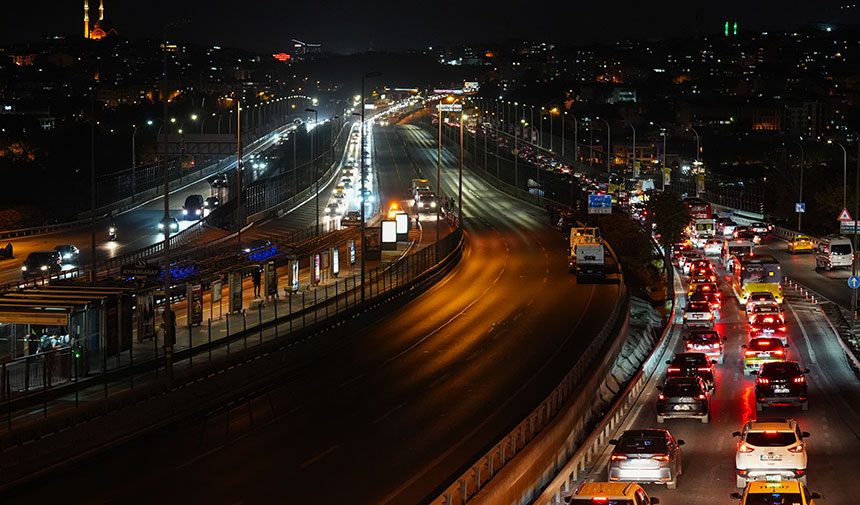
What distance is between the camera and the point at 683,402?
3086cm

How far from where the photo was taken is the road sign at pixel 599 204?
8306cm

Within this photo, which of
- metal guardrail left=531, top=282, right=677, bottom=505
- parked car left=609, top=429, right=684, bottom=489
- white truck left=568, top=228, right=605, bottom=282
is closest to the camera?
metal guardrail left=531, top=282, right=677, bottom=505

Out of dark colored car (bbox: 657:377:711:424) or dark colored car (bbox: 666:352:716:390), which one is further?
dark colored car (bbox: 666:352:716:390)

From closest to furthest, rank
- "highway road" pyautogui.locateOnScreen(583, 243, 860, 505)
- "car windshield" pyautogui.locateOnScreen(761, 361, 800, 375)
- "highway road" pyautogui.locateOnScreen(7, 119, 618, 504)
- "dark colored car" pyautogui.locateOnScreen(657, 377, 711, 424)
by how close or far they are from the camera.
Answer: "highway road" pyautogui.locateOnScreen(7, 119, 618, 504)
"highway road" pyautogui.locateOnScreen(583, 243, 860, 505)
"dark colored car" pyautogui.locateOnScreen(657, 377, 711, 424)
"car windshield" pyautogui.locateOnScreen(761, 361, 800, 375)

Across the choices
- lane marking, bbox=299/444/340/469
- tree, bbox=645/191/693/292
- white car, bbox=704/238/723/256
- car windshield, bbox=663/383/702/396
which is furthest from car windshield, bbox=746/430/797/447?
white car, bbox=704/238/723/256

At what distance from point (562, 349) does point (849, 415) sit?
11.6 meters

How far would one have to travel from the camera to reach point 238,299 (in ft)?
138

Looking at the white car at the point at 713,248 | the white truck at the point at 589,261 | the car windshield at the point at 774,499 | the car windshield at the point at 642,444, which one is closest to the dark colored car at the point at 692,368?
the car windshield at the point at 642,444

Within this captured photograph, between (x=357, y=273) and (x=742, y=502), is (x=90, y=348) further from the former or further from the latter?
(x=357, y=273)

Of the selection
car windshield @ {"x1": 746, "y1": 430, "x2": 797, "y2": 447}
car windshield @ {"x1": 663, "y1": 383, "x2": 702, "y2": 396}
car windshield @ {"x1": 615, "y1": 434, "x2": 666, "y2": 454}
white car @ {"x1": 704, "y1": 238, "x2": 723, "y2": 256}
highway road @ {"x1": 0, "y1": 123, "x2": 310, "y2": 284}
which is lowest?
white car @ {"x1": 704, "y1": 238, "x2": 723, "y2": 256}

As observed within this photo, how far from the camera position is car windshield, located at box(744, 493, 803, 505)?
1923 cm

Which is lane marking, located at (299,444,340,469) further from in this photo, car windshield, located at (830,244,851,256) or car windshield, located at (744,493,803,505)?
car windshield, located at (830,244,851,256)

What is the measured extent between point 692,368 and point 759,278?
22.5 metres

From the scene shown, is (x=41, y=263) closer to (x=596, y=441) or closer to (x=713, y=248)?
(x=596, y=441)
